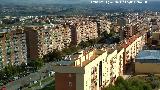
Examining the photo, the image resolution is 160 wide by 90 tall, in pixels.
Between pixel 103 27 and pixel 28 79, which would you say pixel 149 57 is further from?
pixel 103 27

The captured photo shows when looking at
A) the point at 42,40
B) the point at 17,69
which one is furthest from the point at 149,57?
the point at 42,40

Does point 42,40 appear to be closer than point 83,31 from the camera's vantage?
Yes

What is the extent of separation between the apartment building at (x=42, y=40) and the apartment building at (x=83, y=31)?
1.61 metres

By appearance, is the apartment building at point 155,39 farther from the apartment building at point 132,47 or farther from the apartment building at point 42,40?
the apartment building at point 42,40

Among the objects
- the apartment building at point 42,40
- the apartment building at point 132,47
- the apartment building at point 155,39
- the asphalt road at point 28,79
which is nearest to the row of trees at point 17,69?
the asphalt road at point 28,79

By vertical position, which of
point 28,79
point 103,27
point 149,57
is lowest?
point 103,27

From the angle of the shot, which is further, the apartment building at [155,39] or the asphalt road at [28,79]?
the apartment building at [155,39]

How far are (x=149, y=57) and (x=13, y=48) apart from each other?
17.0 feet

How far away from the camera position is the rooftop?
15.2m

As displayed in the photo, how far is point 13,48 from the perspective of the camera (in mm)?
16922

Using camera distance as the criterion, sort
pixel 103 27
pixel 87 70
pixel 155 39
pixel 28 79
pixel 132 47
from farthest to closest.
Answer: pixel 103 27 < pixel 155 39 < pixel 132 47 < pixel 28 79 < pixel 87 70

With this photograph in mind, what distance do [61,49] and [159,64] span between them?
270 inches

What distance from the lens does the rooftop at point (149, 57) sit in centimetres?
1516

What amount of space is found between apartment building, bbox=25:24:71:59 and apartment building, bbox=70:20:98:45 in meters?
1.61
